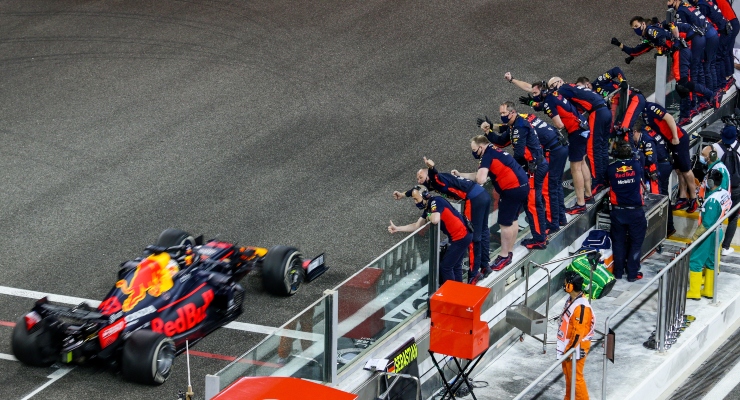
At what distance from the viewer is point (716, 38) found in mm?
20812

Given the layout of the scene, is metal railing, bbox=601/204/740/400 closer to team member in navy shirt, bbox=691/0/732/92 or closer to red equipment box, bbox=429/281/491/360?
red equipment box, bbox=429/281/491/360

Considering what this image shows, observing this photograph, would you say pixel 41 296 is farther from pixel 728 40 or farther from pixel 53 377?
pixel 728 40

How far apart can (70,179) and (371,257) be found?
5.34 metres

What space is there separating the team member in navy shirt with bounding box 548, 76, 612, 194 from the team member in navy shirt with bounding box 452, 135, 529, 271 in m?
2.30

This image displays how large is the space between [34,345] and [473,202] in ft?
17.8

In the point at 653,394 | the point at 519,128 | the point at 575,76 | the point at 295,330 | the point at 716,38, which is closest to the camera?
the point at 295,330

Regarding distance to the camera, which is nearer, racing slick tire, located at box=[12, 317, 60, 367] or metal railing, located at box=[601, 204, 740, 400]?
racing slick tire, located at box=[12, 317, 60, 367]

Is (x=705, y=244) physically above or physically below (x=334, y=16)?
below

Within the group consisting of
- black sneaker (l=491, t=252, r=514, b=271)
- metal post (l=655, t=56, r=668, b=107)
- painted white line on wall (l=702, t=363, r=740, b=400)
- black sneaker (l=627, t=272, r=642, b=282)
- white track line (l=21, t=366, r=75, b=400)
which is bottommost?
painted white line on wall (l=702, t=363, r=740, b=400)

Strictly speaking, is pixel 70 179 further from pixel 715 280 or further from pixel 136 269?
pixel 715 280

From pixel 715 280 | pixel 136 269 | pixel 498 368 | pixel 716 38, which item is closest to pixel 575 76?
pixel 716 38

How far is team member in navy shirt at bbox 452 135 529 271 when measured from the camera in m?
15.5

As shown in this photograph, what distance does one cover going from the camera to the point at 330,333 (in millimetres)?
13023

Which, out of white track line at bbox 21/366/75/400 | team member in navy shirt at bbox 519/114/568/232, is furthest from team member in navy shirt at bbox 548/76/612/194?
white track line at bbox 21/366/75/400
